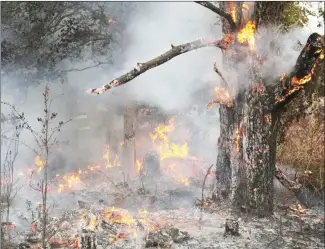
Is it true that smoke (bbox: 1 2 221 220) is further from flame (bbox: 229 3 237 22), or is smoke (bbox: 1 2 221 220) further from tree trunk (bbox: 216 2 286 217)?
tree trunk (bbox: 216 2 286 217)

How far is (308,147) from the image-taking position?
11266 millimetres

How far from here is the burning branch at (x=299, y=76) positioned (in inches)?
318

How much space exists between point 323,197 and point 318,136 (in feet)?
8.48

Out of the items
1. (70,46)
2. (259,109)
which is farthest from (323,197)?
(70,46)

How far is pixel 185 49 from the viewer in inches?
319

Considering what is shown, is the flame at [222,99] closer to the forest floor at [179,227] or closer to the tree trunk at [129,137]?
the forest floor at [179,227]

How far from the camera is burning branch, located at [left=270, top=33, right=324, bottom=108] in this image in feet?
26.5

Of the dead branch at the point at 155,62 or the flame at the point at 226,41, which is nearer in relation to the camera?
the dead branch at the point at 155,62

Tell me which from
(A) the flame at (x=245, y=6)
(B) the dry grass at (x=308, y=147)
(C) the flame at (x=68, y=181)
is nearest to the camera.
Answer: (A) the flame at (x=245, y=6)

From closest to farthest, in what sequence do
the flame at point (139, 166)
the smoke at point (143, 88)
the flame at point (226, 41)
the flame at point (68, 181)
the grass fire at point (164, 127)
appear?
1. the grass fire at point (164, 127)
2. the flame at point (226, 41)
3. the flame at point (68, 181)
4. the flame at point (139, 166)
5. the smoke at point (143, 88)

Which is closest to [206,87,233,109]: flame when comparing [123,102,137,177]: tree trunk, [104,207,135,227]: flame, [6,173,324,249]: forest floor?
[6,173,324,249]: forest floor

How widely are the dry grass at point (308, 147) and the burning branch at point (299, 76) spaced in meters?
2.77

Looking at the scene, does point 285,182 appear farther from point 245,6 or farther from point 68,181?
point 68,181

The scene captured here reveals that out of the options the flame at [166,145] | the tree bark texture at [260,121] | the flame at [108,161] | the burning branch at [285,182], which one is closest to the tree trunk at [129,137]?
the flame at [108,161]
